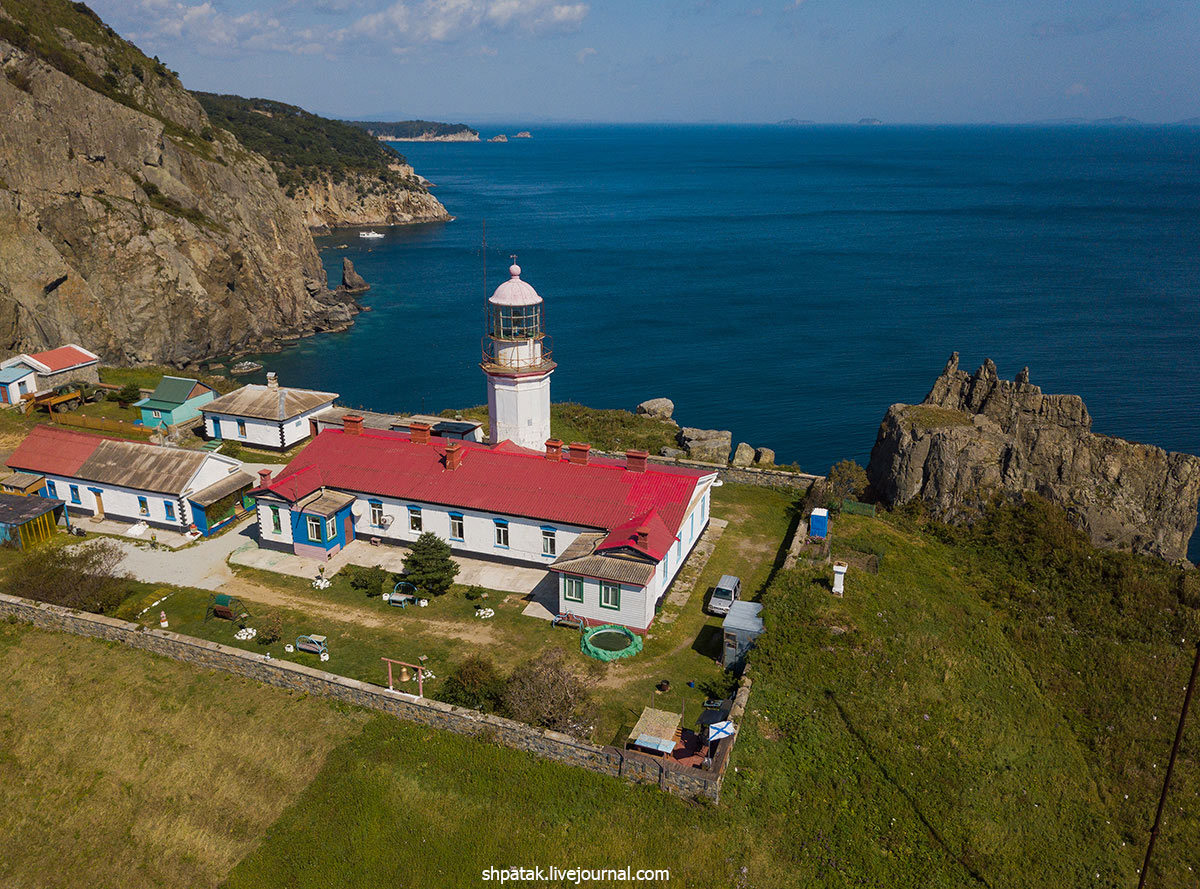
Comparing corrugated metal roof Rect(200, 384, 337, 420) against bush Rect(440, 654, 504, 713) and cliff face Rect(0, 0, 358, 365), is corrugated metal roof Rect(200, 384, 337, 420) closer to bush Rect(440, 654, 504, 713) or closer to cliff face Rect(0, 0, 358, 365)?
bush Rect(440, 654, 504, 713)

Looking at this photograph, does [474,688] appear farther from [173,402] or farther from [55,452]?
[173,402]

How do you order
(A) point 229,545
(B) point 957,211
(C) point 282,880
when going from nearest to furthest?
(C) point 282,880
(A) point 229,545
(B) point 957,211

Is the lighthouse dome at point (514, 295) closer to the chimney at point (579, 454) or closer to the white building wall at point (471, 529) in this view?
the chimney at point (579, 454)

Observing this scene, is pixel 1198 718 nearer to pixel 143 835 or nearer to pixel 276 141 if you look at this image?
pixel 143 835

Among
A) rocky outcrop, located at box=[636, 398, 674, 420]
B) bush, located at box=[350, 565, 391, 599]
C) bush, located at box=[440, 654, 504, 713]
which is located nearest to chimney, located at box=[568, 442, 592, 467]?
bush, located at box=[350, 565, 391, 599]

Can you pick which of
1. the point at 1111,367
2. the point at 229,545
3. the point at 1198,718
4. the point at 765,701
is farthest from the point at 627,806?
the point at 1111,367

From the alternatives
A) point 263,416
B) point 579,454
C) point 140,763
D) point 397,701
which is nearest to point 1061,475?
point 579,454
